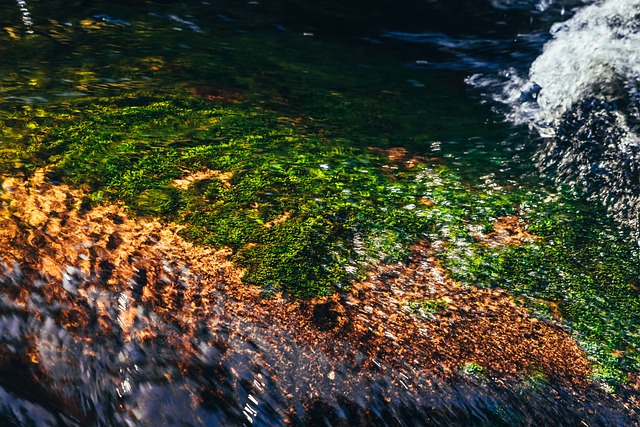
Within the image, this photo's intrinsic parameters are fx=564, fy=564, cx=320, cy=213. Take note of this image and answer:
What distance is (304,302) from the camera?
9.73ft

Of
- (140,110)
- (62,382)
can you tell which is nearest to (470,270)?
(62,382)

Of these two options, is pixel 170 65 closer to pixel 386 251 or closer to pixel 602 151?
pixel 386 251

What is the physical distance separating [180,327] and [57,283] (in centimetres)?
67

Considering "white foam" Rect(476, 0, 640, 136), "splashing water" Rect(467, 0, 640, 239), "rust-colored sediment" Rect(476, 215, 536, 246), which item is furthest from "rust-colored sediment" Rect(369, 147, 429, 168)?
"white foam" Rect(476, 0, 640, 136)

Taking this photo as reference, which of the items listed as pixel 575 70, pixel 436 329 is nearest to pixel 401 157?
pixel 436 329

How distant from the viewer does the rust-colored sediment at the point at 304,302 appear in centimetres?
277

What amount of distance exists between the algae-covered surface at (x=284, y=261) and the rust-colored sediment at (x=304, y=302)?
12mm

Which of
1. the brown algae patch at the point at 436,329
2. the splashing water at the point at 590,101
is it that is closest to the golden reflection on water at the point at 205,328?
the brown algae patch at the point at 436,329

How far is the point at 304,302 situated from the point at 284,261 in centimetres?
34

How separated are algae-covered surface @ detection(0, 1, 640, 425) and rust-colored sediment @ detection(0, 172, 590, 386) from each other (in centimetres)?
1

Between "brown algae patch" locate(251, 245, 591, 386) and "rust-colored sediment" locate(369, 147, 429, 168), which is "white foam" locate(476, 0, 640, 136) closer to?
"rust-colored sediment" locate(369, 147, 429, 168)

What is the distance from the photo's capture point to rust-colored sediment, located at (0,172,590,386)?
109 inches

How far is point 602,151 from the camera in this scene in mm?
5141

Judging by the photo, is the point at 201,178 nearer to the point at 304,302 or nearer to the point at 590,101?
the point at 304,302
